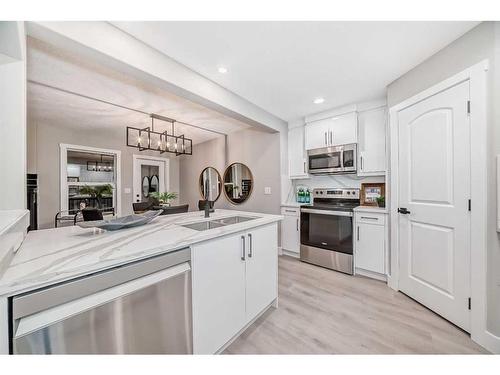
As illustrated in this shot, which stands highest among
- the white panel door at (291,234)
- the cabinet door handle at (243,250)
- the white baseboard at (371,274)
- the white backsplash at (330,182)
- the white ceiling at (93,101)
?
the white ceiling at (93,101)

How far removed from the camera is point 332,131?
118 inches

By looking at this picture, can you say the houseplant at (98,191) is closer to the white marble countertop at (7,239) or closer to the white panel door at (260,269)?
the white marble countertop at (7,239)

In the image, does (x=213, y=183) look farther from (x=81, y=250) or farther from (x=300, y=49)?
(x=81, y=250)

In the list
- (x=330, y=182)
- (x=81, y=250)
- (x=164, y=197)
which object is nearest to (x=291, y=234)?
(x=330, y=182)

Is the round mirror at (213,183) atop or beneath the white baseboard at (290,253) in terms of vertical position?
atop

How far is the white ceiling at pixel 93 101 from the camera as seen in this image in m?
1.90

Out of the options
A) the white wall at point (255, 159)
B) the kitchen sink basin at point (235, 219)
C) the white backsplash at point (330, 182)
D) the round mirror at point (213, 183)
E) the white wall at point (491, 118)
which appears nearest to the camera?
the white wall at point (491, 118)

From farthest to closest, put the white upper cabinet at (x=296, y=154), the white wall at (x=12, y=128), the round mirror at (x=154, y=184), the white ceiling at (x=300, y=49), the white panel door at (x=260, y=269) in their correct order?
1. the round mirror at (x=154, y=184)
2. the white upper cabinet at (x=296, y=154)
3. the white panel door at (x=260, y=269)
4. the white ceiling at (x=300, y=49)
5. the white wall at (x=12, y=128)

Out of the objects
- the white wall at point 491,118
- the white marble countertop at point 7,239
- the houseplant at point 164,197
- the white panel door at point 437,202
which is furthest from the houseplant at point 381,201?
the houseplant at point 164,197

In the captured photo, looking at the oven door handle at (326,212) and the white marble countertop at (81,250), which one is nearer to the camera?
the white marble countertop at (81,250)

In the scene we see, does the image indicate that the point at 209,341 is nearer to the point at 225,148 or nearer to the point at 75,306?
the point at 75,306

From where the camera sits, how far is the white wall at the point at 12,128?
109cm

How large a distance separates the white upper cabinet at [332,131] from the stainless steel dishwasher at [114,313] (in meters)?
2.64
